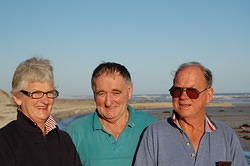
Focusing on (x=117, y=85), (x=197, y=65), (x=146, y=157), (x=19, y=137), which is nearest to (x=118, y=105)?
(x=117, y=85)

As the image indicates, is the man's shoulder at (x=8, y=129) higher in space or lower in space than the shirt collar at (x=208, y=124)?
higher

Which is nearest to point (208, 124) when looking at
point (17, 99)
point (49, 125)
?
point (49, 125)

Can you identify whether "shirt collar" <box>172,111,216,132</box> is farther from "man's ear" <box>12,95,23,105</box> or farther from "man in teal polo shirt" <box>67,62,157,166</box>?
"man's ear" <box>12,95,23,105</box>

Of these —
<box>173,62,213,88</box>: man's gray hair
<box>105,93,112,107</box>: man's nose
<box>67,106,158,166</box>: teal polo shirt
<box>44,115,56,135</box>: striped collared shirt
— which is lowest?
<box>67,106,158,166</box>: teal polo shirt

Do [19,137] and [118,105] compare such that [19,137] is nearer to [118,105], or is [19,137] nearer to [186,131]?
[118,105]

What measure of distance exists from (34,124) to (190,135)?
63.9 inches

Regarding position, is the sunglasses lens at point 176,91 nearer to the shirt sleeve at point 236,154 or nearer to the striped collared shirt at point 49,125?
the shirt sleeve at point 236,154

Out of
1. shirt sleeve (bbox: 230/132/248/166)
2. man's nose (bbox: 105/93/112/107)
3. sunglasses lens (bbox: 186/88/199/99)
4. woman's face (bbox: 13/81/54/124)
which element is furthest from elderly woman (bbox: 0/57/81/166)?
shirt sleeve (bbox: 230/132/248/166)

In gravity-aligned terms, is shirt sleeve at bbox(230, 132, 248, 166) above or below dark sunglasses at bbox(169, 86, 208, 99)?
below

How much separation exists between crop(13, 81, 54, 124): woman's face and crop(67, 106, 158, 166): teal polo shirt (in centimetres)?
97

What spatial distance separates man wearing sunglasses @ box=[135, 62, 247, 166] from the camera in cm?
401

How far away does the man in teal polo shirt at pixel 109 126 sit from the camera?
4.53 metres

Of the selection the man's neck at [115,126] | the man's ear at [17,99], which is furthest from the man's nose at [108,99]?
the man's ear at [17,99]

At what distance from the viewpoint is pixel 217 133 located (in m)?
4.12
